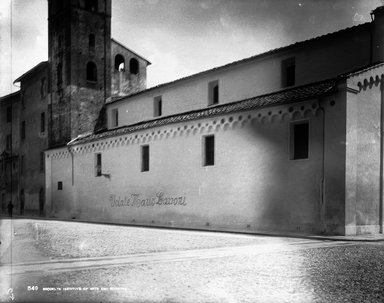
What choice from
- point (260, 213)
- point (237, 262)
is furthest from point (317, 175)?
point (237, 262)

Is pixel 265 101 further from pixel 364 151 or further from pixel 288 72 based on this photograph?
pixel 364 151

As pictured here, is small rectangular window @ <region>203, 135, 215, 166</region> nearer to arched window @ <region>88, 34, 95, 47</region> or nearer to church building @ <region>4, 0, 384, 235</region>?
church building @ <region>4, 0, 384, 235</region>

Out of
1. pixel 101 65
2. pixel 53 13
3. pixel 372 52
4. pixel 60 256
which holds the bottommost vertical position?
pixel 60 256

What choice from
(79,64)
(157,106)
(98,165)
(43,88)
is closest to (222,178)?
(157,106)

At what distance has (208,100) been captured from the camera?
23.6 m

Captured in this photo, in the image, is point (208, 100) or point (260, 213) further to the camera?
point (208, 100)

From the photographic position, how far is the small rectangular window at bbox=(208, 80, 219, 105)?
930 inches

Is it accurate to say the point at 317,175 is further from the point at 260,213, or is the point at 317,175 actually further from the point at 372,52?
the point at 372,52

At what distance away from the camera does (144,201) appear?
2348 cm

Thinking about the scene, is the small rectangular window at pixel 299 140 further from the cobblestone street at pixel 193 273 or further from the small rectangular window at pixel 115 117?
the small rectangular window at pixel 115 117

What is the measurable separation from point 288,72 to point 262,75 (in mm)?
1276

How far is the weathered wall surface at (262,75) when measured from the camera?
1778cm

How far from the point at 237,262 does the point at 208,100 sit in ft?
51.7

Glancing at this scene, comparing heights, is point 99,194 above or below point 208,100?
below
